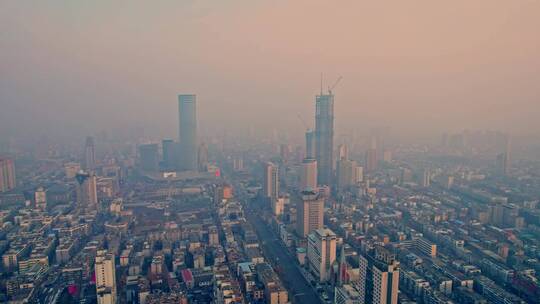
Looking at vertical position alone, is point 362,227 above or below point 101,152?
below

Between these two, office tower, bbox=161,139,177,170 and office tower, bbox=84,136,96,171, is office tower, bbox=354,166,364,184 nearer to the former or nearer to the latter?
office tower, bbox=161,139,177,170

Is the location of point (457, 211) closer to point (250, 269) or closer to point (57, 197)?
point (250, 269)

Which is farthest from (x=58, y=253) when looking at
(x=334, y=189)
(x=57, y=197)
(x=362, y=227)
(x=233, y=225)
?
(x=334, y=189)

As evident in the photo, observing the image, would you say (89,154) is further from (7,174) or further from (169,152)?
(7,174)

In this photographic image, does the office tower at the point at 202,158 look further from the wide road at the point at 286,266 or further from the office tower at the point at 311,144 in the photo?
the wide road at the point at 286,266

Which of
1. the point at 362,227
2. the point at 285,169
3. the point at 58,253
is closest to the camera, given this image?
the point at 58,253

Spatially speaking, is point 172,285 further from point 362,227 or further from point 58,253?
point 362,227

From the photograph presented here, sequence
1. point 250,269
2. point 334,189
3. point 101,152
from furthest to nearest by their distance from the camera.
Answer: point 101,152 → point 334,189 → point 250,269

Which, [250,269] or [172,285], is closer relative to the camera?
[172,285]

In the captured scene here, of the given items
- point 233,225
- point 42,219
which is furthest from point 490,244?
point 42,219
